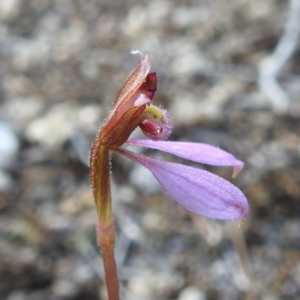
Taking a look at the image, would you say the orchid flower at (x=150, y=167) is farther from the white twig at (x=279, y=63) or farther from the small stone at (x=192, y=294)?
the white twig at (x=279, y=63)

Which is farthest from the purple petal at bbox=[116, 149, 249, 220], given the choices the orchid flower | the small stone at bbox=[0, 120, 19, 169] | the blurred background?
the small stone at bbox=[0, 120, 19, 169]

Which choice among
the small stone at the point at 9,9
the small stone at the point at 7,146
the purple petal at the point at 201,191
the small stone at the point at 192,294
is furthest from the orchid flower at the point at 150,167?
the small stone at the point at 9,9

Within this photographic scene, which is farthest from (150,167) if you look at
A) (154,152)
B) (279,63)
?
(279,63)

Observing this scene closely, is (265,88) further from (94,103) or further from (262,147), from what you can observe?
(94,103)

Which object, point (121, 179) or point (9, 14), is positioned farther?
point (9, 14)

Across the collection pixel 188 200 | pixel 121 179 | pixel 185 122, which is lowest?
pixel 121 179

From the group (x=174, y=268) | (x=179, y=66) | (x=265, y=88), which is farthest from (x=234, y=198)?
→ (x=179, y=66)

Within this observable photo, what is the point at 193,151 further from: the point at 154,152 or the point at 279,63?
the point at 279,63
